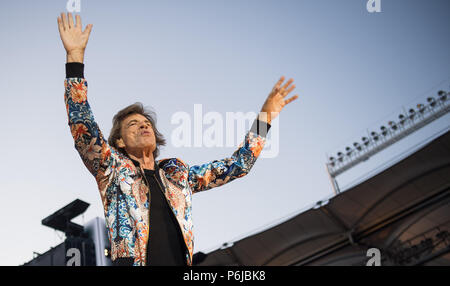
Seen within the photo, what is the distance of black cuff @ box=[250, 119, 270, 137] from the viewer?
91.4 inches

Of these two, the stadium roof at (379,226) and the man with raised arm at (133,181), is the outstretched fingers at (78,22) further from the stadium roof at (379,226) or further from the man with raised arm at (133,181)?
the stadium roof at (379,226)

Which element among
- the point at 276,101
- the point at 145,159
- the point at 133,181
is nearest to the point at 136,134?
the point at 145,159

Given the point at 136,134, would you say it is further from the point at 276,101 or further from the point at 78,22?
the point at 276,101

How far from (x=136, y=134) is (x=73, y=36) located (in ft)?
1.61

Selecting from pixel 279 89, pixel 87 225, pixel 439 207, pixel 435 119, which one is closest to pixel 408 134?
pixel 435 119

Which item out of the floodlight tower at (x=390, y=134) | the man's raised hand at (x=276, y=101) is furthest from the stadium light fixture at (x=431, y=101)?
the man's raised hand at (x=276, y=101)

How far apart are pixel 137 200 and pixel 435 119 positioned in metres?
19.7

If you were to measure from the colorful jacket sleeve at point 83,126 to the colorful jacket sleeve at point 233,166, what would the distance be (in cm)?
47

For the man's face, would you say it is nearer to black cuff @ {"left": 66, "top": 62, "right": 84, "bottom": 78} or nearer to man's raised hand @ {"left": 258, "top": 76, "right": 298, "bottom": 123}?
black cuff @ {"left": 66, "top": 62, "right": 84, "bottom": 78}

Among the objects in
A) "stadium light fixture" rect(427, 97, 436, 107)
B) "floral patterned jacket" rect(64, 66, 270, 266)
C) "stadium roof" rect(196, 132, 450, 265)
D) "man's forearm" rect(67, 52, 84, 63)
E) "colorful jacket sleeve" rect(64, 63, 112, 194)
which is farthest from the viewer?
"stadium light fixture" rect(427, 97, 436, 107)

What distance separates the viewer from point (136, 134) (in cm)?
205

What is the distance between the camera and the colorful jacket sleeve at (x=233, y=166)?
6.99ft

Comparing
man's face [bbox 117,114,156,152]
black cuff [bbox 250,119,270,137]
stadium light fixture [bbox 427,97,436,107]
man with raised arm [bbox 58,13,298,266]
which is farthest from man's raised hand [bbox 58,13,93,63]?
stadium light fixture [bbox 427,97,436,107]
